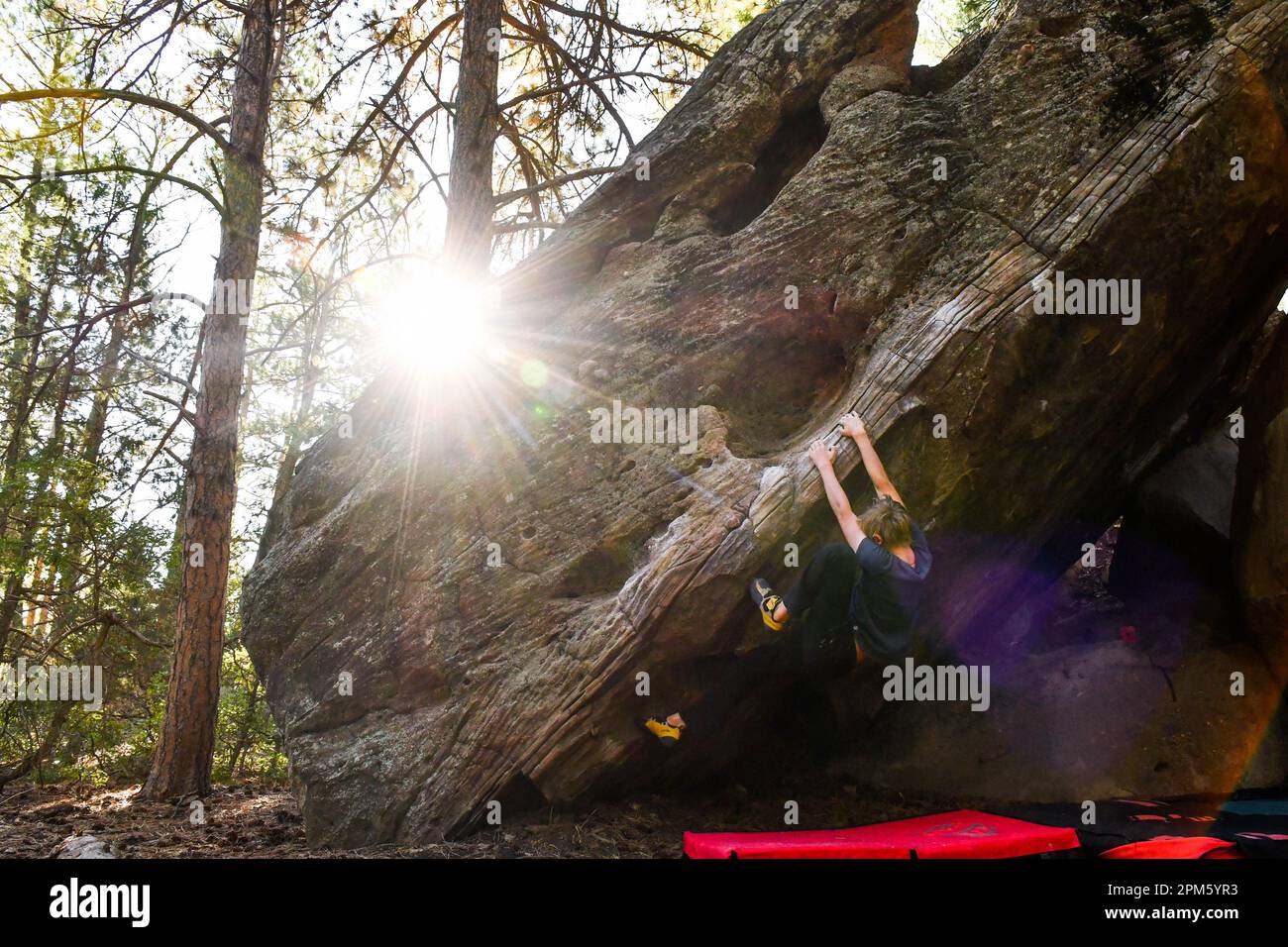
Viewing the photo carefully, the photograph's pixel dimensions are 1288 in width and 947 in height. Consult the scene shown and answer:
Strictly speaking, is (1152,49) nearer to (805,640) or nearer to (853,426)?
(853,426)

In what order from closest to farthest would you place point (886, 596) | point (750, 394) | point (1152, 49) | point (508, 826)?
1. point (886, 596)
2. point (508, 826)
3. point (1152, 49)
4. point (750, 394)

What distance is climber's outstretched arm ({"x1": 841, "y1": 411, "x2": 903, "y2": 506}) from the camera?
18.1 feet

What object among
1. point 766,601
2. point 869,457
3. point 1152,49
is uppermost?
point 1152,49

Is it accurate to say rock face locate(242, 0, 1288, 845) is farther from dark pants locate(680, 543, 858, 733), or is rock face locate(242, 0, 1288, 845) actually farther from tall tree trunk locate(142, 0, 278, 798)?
tall tree trunk locate(142, 0, 278, 798)

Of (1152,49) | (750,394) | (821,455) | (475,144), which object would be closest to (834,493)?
(821,455)

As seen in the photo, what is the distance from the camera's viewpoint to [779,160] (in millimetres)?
8500

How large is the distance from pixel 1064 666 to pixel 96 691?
11.3 m

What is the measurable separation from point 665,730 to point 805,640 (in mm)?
1243

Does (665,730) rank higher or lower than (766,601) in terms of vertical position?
lower

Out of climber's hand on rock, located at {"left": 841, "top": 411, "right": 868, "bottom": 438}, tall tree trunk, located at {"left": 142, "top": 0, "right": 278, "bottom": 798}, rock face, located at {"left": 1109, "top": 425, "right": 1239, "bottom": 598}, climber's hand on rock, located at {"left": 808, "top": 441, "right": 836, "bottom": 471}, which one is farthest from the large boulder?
tall tree trunk, located at {"left": 142, "top": 0, "right": 278, "bottom": 798}

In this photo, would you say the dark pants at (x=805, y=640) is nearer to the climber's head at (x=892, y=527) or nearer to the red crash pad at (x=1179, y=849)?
the climber's head at (x=892, y=527)

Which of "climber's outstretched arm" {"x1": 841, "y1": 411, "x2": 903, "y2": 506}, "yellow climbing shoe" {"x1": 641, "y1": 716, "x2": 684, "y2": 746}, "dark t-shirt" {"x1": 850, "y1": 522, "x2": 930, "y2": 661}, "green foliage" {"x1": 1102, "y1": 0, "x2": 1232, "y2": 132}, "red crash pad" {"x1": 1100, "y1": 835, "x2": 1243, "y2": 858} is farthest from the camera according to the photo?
"green foliage" {"x1": 1102, "y1": 0, "x2": 1232, "y2": 132}

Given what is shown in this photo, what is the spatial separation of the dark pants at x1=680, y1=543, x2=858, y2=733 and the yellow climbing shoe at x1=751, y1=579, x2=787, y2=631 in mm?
93
